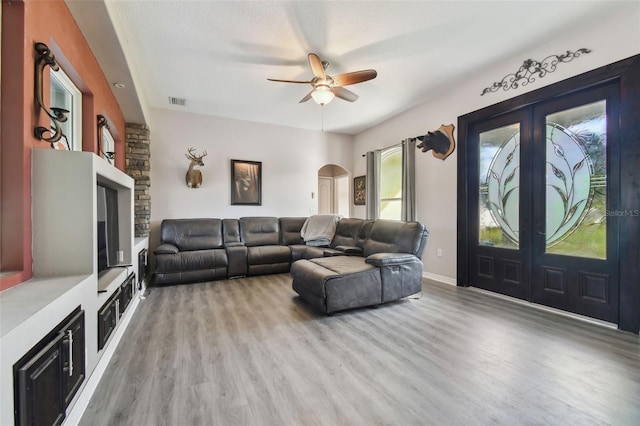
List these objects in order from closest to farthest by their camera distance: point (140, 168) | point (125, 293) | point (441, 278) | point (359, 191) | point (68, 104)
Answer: point (68, 104) → point (125, 293) → point (441, 278) → point (140, 168) → point (359, 191)

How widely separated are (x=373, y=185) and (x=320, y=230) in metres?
1.62

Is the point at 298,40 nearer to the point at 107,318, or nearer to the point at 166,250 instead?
the point at 107,318

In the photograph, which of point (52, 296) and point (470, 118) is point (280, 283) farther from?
point (470, 118)

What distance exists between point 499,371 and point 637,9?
10.9ft

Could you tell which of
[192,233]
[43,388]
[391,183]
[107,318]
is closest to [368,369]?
[43,388]

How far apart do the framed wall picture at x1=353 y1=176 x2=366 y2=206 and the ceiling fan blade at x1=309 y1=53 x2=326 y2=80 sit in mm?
3543

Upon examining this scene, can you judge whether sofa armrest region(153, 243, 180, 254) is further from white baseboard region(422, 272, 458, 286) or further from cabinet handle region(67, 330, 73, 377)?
white baseboard region(422, 272, 458, 286)

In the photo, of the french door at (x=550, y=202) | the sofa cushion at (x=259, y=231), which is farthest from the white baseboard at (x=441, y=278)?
the sofa cushion at (x=259, y=231)

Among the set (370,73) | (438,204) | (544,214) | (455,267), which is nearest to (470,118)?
(438,204)

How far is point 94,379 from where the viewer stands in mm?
1667

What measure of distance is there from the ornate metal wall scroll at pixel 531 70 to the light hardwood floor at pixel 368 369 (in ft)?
8.76

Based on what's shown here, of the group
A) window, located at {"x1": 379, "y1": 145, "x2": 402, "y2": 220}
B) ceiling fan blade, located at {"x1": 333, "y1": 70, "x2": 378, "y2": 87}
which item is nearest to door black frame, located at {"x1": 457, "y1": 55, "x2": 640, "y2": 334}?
ceiling fan blade, located at {"x1": 333, "y1": 70, "x2": 378, "y2": 87}

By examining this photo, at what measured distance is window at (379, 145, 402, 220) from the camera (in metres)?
5.41

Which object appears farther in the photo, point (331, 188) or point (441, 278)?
point (331, 188)
